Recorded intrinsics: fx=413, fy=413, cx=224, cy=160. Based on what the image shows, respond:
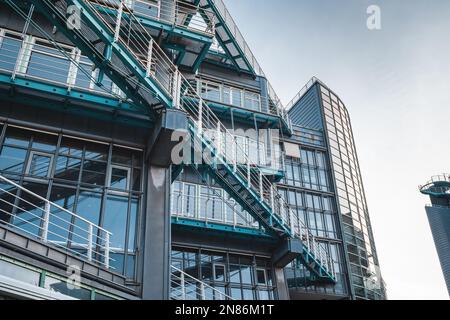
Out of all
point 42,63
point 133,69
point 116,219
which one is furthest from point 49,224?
point 42,63

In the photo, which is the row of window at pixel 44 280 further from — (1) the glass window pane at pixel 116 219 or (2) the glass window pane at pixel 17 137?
(2) the glass window pane at pixel 17 137

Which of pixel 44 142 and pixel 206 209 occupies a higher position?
pixel 206 209

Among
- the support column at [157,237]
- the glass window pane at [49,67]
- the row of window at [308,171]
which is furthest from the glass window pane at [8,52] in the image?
the row of window at [308,171]

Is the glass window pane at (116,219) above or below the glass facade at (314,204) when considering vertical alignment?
below

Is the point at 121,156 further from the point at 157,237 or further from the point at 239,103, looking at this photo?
the point at 239,103

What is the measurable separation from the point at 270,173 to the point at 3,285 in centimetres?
1338

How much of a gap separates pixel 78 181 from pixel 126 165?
162 centimetres

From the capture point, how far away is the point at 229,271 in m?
16.1

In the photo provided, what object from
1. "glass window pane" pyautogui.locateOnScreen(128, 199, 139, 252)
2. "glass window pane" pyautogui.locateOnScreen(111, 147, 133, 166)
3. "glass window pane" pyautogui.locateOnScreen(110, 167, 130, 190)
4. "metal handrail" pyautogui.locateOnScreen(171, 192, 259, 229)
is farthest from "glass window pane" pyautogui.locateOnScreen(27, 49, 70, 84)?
"metal handrail" pyautogui.locateOnScreen(171, 192, 259, 229)

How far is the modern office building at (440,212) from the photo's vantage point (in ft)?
140

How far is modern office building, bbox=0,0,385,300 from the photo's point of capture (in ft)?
33.4

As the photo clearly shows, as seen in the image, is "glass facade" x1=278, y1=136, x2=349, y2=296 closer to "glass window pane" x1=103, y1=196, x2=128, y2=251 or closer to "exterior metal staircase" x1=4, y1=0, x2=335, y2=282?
"exterior metal staircase" x1=4, y1=0, x2=335, y2=282

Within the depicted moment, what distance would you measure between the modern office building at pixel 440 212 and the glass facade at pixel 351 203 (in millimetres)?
18128

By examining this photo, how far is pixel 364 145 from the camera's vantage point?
32.8 m
